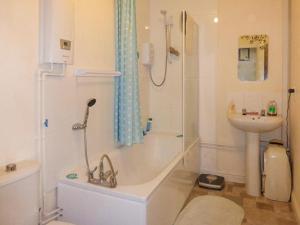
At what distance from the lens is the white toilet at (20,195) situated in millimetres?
1193

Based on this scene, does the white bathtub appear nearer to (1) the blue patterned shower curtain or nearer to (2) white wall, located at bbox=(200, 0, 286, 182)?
(1) the blue patterned shower curtain

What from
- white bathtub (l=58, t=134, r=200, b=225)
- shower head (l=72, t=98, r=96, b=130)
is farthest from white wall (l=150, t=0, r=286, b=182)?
shower head (l=72, t=98, r=96, b=130)

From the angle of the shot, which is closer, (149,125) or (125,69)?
(125,69)

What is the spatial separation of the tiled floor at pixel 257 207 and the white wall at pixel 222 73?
1.16 ft

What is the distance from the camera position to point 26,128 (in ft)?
5.11

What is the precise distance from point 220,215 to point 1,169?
1968mm

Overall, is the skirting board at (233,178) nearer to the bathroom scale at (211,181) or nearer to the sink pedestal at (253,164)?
the bathroom scale at (211,181)

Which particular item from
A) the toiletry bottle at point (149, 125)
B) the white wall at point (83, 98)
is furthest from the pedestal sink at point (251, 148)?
the white wall at point (83, 98)

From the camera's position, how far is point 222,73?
315 centimetres

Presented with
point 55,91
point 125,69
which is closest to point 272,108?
point 125,69

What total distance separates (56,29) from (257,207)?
2.53 m

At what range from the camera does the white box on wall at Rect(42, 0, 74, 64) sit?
5.17 feet

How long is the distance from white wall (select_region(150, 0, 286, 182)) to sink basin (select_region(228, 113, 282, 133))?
429mm

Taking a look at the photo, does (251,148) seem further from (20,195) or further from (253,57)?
(20,195)
